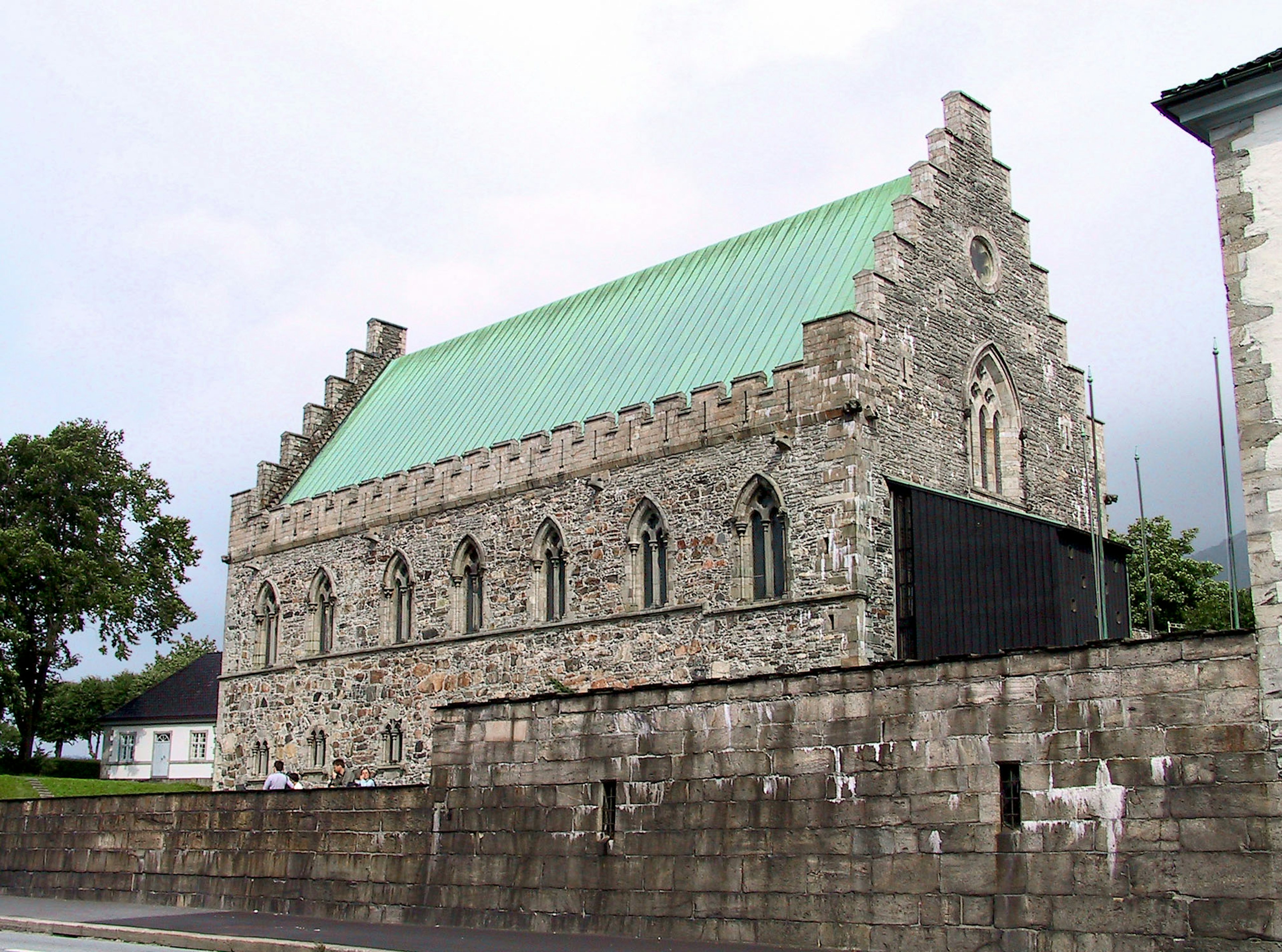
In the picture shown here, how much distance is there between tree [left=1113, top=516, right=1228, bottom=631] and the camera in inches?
1367

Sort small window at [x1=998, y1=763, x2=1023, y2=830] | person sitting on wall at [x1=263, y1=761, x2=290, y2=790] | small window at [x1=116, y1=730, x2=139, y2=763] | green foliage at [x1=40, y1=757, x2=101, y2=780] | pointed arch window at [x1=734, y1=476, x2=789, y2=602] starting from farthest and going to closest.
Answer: small window at [x1=116, y1=730, x2=139, y2=763] < green foliage at [x1=40, y1=757, x2=101, y2=780] < pointed arch window at [x1=734, y1=476, x2=789, y2=602] < person sitting on wall at [x1=263, y1=761, x2=290, y2=790] < small window at [x1=998, y1=763, x2=1023, y2=830]

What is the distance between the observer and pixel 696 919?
14.5 meters

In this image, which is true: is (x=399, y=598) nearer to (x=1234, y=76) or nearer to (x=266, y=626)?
(x=266, y=626)

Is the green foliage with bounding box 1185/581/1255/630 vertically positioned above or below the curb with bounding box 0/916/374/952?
above

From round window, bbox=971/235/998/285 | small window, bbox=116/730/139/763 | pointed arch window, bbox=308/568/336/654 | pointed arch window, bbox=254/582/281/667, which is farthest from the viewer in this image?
small window, bbox=116/730/139/763

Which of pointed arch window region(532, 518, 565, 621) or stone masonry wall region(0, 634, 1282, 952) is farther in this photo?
pointed arch window region(532, 518, 565, 621)

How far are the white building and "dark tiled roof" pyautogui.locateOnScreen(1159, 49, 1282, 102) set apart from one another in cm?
4743

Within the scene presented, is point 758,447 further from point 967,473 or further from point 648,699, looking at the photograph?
point 648,699

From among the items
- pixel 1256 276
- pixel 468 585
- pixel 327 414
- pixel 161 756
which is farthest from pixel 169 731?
pixel 1256 276

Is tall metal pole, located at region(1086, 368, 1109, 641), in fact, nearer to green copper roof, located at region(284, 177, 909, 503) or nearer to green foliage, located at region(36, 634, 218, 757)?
green copper roof, located at region(284, 177, 909, 503)

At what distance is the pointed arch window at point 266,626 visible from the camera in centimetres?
3288

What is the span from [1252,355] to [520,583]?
16701 mm

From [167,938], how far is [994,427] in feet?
53.6

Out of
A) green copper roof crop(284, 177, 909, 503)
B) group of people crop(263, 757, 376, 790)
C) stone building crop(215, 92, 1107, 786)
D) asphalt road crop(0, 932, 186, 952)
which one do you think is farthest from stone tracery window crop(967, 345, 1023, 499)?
asphalt road crop(0, 932, 186, 952)
